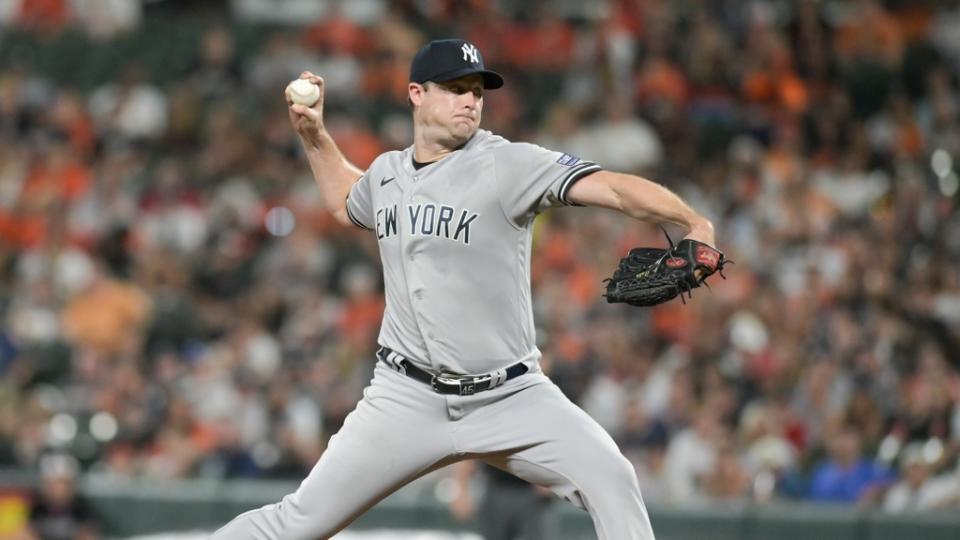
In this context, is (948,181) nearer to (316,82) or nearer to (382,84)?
(382,84)

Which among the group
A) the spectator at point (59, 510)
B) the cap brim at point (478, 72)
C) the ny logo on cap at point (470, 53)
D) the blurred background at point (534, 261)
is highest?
the ny logo on cap at point (470, 53)

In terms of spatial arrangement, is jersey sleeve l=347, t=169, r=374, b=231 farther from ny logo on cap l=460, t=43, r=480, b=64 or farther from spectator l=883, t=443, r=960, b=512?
spectator l=883, t=443, r=960, b=512

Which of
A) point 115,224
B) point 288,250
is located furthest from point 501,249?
point 115,224

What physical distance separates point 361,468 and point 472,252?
0.73 metres

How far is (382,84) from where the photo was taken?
13.5 metres

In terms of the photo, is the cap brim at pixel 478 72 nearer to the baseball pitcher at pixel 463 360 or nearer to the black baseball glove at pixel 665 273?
the baseball pitcher at pixel 463 360

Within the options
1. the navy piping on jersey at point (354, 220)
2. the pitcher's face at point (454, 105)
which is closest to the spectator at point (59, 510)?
the navy piping on jersey at point (354, 220)

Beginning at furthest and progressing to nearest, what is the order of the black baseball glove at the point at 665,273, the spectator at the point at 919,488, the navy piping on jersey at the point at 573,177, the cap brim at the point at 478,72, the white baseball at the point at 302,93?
1. the spectator at the point at 919,488
2. the white baseball at the point at 302,93
3. the cap brim at the point at 478,72
4. the navy piping on jersey at the point at 573,177
5. the black baseball glove at the point at 665,273

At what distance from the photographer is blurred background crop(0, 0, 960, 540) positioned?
31.5 feet

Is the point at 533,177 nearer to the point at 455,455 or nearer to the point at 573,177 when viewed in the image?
the point at 573,177

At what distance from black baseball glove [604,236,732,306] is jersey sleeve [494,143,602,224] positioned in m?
0.28

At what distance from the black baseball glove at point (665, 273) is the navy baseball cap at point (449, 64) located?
2.62ft

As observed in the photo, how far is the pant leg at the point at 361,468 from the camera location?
4664 millimetres

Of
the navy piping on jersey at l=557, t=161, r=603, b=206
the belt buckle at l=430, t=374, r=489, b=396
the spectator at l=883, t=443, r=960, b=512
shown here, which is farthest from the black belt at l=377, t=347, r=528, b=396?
the spectator at l=883, t=443, r=960, b=512
